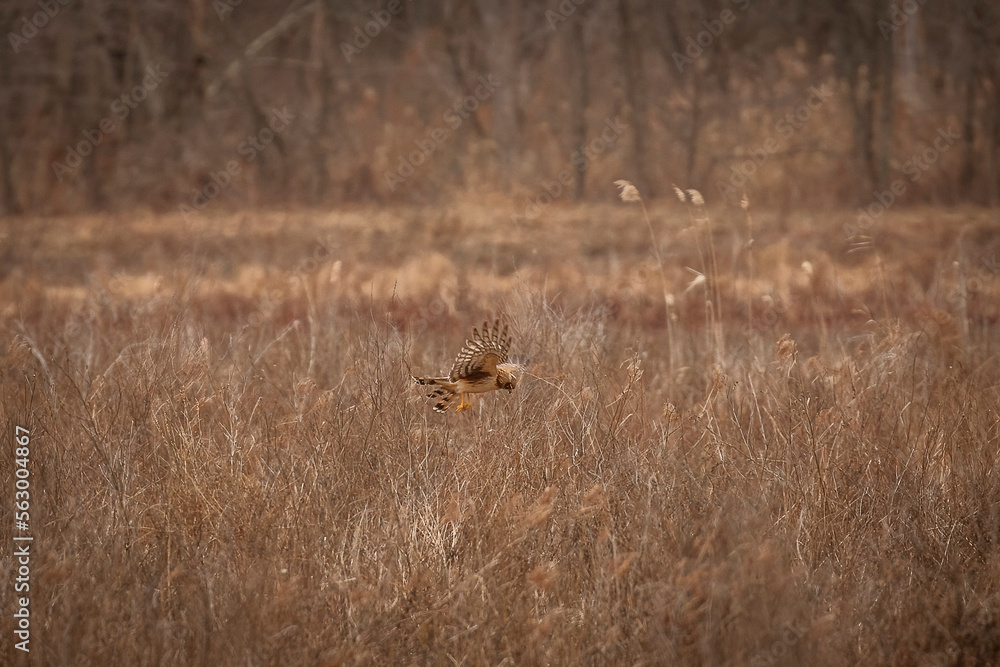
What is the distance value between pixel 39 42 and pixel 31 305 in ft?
37.3

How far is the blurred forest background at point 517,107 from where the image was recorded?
1648 centimetres

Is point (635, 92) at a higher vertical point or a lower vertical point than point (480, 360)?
higher

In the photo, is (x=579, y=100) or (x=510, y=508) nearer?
(x=510, y=508)

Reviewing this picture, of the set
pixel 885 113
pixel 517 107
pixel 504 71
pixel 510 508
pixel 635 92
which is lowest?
pixel 510 508

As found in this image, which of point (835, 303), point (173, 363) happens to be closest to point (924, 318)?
point (173, 363)

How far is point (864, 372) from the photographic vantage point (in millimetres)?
4066

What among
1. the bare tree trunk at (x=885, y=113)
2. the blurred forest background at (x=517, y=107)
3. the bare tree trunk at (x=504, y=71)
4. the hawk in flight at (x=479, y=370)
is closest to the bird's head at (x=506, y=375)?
the hawk in flight at (x=479, y=370)

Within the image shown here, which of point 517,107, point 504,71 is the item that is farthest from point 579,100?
point 504,71

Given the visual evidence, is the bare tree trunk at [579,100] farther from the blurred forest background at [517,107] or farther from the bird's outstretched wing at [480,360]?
the bird's outstretched wing at [480,360]

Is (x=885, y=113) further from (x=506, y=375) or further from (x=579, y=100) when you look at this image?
→ (x=506, y=375)

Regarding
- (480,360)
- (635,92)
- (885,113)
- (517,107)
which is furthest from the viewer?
(635,92)

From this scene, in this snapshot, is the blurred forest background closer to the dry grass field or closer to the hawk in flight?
the dry grass field

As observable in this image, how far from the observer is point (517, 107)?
1712 centimetres

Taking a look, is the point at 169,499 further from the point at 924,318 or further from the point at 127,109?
the point at 127,109
